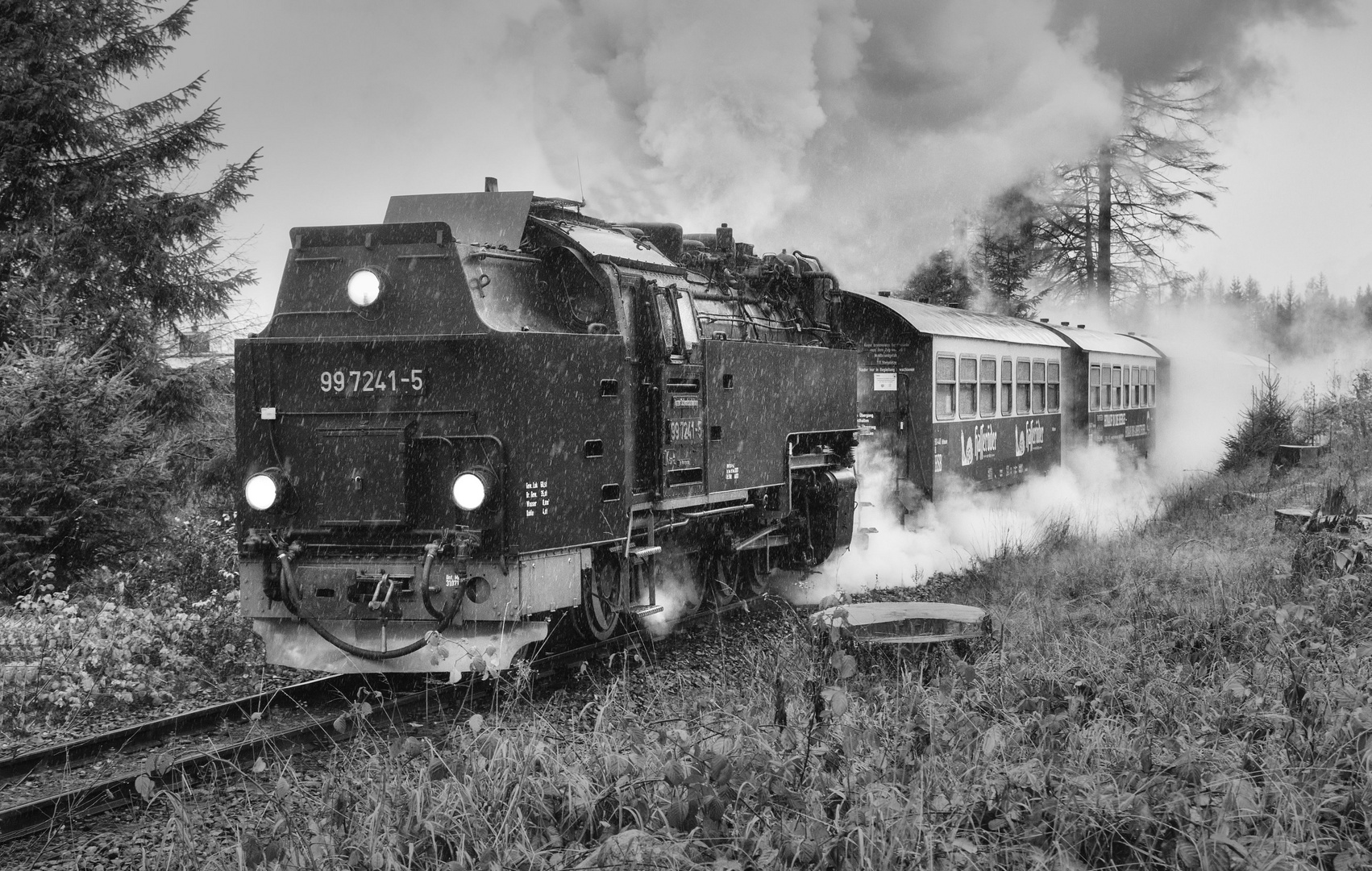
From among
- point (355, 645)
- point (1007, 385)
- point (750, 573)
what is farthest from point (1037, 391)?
point (355, 645)

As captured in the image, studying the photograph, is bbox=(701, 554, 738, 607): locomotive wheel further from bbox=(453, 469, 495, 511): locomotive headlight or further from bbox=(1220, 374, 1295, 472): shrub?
bbox=(1220, 374, 1295, 472): shrub

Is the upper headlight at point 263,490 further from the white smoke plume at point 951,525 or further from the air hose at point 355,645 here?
the white smoke plume at point 951,525

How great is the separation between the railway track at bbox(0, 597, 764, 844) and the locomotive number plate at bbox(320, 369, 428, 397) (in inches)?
63.8

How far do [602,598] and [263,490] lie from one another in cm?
205

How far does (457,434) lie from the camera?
5809 mm

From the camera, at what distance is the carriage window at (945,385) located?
459 inches

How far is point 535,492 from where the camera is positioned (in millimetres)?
5797

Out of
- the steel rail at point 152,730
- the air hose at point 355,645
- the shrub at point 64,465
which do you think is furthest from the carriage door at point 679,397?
the shrub at point 64,465

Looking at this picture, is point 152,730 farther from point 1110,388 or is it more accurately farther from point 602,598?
point 1110,388

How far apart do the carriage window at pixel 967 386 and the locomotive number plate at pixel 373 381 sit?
7.80 meters

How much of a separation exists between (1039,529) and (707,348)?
19.4ft

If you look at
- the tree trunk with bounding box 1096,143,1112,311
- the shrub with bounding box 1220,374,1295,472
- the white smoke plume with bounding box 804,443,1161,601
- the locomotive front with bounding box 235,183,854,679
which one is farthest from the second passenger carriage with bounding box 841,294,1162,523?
the tree trunk with bounding box 1096,143,1112,311

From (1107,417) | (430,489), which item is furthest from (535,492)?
(1107,417)

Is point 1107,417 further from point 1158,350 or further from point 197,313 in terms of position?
point 197,313
